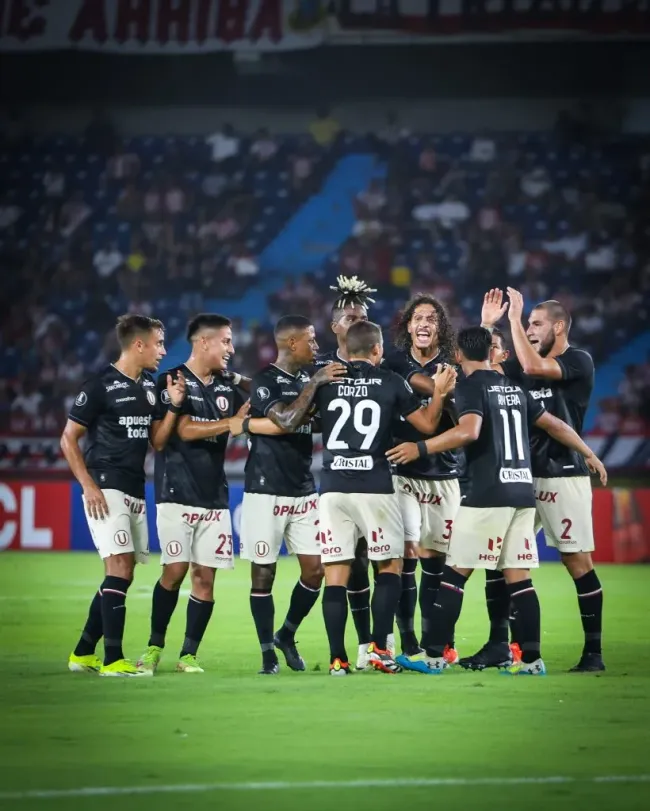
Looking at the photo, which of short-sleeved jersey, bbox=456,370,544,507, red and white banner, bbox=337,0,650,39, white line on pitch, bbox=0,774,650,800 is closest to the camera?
white line on pitch, bbox=0,774,650,800

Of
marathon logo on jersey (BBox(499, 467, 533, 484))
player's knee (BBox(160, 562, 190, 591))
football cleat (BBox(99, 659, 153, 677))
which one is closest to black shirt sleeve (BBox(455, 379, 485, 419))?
marathon logo on jersey (BBox(499, 467, 533, 484))

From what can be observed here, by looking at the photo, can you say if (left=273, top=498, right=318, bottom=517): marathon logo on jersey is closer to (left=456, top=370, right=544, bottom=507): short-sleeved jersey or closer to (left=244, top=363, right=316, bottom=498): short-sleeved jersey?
(left=244, top=363, right=316, bottom=498): short-sleeved jersey

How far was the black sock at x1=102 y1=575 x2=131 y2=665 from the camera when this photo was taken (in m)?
9.27

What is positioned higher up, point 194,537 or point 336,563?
point 194,537

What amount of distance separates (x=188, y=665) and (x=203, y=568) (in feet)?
2.07

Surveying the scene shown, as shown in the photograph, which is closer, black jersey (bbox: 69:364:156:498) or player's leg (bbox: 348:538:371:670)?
black jersey (bbox: 69:364:156:498)

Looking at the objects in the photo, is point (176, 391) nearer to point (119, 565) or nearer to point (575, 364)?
point (119, 565)

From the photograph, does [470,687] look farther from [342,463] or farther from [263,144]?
[263,144]

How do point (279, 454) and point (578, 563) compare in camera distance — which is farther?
point (279, 454)

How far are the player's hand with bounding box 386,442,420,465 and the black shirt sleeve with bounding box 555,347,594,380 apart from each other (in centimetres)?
123

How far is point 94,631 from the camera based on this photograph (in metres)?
9.70

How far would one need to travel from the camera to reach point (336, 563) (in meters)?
9.37

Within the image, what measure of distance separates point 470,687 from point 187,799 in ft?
11.1

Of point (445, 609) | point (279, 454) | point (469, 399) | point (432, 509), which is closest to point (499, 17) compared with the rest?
point (432, 509)
